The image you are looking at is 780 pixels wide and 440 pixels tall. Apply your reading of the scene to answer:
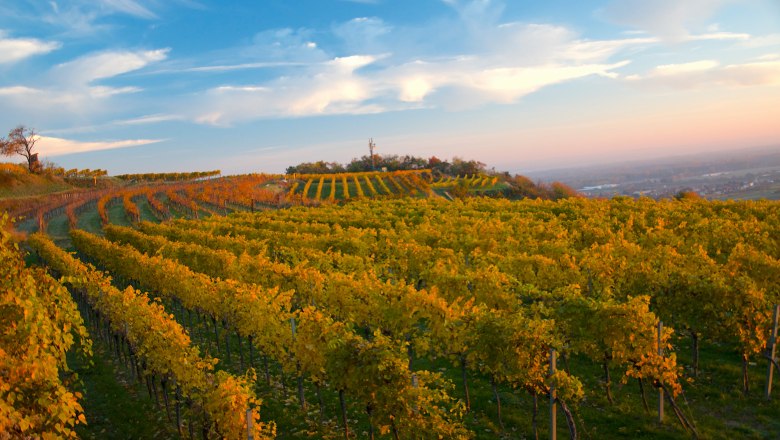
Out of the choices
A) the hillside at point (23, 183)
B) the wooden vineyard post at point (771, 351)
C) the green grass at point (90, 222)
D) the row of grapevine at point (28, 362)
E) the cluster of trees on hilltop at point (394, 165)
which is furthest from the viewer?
the cluster of trees on hilltop at point (394, 165)

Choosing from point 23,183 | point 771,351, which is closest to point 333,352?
point 771,351

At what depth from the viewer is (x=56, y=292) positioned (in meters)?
7.64

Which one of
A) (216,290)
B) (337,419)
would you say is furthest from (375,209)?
(337,419)

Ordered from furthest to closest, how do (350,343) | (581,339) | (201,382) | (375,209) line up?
(375,209) < (581,339) < (201,382) < (350,343)

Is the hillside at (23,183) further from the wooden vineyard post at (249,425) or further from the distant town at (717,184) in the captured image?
the distant town at (717,184)

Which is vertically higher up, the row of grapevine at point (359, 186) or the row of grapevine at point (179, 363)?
the row of grapevine at point (359, 186)

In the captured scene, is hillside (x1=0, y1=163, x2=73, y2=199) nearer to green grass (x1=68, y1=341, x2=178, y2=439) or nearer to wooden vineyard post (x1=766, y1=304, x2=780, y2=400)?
green grass (x1=68, y1=341, x2=178, y2=439)

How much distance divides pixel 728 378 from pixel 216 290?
1745 cm

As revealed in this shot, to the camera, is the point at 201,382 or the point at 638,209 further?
the point at 638,209

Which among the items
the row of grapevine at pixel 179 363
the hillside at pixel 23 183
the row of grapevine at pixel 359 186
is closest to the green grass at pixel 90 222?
the hillside at pixel 23 183

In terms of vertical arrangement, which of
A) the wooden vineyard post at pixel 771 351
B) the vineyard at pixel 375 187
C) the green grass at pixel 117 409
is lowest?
the green grass at pixel 117 409

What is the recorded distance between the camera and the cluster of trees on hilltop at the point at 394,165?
128 metres

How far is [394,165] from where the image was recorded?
136875 millimetres

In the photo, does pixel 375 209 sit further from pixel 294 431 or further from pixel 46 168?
pixel 46 168
